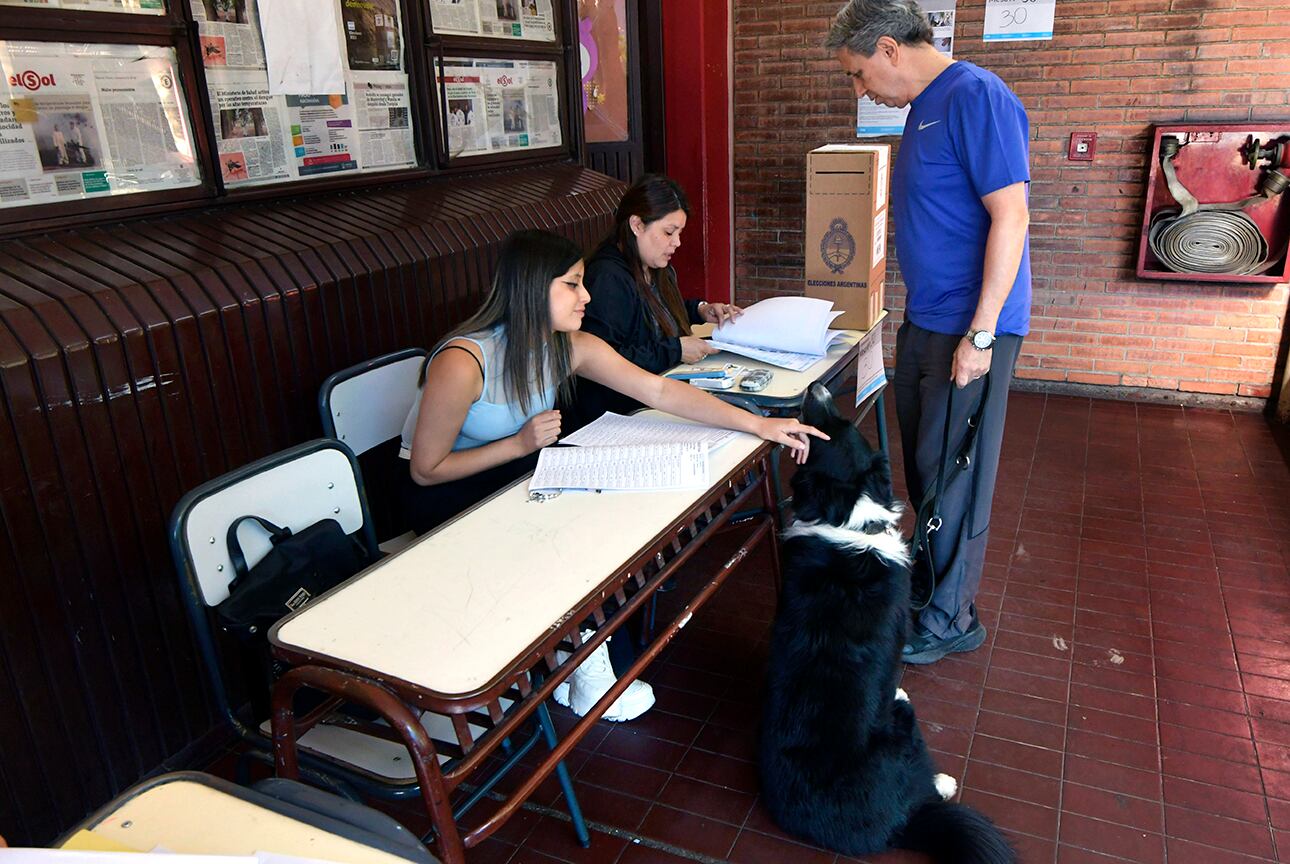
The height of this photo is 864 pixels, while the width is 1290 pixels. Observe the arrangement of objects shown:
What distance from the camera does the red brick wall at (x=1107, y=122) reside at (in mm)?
4375

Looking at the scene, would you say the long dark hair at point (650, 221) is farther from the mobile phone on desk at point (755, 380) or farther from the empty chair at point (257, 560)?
the empty chair at point (257, 560)

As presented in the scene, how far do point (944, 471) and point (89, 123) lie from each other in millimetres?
2369

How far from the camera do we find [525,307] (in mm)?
2227

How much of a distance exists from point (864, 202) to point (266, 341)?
7.14 ft

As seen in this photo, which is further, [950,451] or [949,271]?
[950,451]

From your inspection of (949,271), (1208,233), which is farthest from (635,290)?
(1208,233)

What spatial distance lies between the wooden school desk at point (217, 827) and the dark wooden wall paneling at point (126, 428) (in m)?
0.97

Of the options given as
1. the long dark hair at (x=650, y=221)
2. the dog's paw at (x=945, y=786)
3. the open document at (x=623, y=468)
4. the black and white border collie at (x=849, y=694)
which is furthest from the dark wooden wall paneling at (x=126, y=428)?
the dog's paw at (x=945, y=786)

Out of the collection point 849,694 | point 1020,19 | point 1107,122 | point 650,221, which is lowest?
point 849,694

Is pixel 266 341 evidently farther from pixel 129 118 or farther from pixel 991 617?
pixel 991 617

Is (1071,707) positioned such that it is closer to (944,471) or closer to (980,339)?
(944,471)

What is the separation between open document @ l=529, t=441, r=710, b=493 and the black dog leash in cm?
78

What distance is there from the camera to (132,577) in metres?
2.08

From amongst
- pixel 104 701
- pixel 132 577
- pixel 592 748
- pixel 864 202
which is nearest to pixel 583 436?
pixel 592 748
